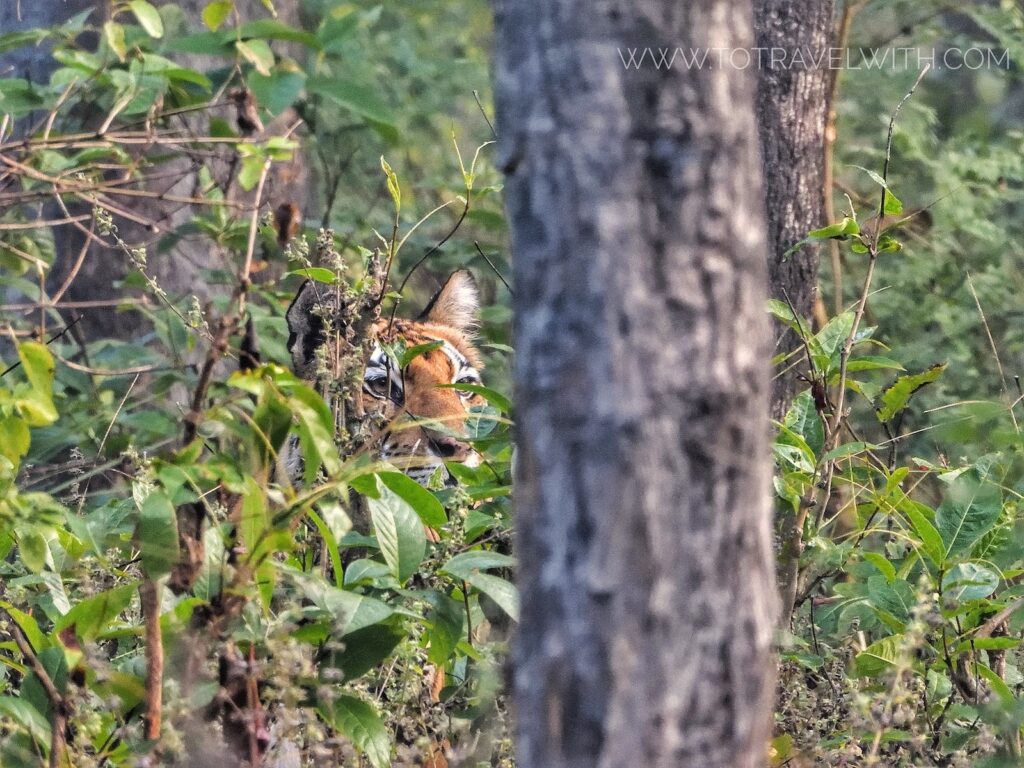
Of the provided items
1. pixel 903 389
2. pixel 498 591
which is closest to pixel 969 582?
pixel 903 389

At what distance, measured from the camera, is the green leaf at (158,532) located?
1957 mm

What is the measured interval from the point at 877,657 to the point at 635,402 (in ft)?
4.65

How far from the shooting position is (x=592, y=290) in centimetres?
151

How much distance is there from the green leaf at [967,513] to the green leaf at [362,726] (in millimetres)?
1339

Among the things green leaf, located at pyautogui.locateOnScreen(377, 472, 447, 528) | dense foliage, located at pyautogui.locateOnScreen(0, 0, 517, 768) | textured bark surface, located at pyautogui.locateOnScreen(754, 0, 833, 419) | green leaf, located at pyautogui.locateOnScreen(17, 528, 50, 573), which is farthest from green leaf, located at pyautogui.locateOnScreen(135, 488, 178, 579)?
textured bark surface, located at pyautogui.locateOnScreen(754, 0, 833, 419)

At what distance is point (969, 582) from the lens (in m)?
2.56

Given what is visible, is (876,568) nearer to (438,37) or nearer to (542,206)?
(542,206)

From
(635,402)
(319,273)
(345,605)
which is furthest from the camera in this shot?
(319,273)

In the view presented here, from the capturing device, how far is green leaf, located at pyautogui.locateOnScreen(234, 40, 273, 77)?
2.05 metres

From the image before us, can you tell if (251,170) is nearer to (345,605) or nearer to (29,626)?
(345,605)

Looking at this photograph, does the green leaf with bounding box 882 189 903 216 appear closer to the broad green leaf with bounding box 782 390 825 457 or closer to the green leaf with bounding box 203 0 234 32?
the broad green leaf with bounding box 782 390 825 457

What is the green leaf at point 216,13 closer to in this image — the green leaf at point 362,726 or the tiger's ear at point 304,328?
the green leaf at point 362,726

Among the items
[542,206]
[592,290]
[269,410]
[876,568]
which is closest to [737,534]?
[592,290]

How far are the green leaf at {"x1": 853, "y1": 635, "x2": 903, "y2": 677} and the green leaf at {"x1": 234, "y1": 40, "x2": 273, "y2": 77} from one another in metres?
1.73
